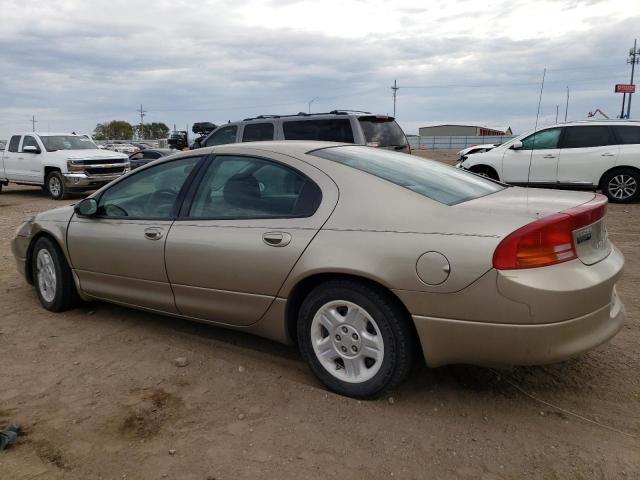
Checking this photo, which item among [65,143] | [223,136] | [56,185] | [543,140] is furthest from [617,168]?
[65,143]

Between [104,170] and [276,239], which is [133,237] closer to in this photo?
[276,239]

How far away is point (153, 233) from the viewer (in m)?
3.86

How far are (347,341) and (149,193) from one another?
6.63ft

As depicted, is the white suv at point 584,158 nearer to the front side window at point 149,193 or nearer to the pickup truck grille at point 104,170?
the front side window at point 149,193

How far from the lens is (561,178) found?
37.1 ft

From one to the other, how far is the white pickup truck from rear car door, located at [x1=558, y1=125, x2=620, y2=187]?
11.1 m

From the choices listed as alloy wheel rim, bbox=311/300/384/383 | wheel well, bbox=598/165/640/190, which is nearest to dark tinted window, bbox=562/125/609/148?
wheel well, bbox=598/165/640/190

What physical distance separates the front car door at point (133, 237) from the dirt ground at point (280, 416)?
0.41 meters

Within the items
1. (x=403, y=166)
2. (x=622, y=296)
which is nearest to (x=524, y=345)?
(x=403, y=166)

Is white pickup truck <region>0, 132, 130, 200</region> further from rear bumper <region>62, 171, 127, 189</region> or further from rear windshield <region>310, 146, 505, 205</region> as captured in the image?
rear windshield <region>310, 146, 505, 205</region>

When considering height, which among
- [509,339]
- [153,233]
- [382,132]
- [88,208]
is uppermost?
[382,132]

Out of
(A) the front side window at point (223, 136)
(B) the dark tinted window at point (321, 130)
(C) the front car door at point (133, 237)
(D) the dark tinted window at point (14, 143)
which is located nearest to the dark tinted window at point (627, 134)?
(B) the dark tinted window at point (321, 130)

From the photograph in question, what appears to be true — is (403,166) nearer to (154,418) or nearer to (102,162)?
(154,418)

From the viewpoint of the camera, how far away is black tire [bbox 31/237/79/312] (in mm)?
4613
